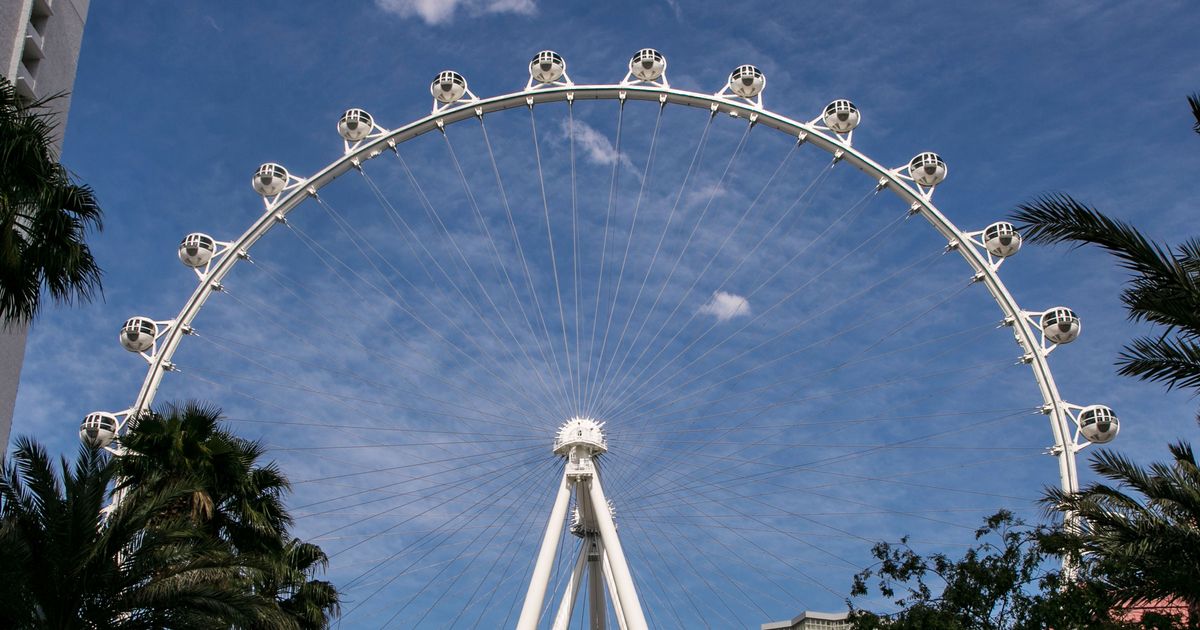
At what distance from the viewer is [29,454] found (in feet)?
63.3

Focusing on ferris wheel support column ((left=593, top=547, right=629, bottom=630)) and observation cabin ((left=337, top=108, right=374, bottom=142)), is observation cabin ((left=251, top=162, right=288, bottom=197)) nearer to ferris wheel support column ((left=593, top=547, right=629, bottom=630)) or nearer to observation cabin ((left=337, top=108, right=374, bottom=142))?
observation cabin ((left=337, top=108, right=374, bottom=142))

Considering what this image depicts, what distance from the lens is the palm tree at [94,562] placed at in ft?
61.0

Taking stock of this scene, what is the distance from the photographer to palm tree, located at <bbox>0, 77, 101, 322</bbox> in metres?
15.9

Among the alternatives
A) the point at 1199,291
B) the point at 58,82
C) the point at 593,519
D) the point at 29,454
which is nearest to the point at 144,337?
the point at 58,82

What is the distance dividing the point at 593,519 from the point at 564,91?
1273cm

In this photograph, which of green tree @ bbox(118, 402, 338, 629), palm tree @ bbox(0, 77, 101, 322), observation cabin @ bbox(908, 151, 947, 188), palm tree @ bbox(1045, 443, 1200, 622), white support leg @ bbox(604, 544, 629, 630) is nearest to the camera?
palm tree @ bbox(0, 77, 101, 322)

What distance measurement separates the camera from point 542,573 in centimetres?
3181

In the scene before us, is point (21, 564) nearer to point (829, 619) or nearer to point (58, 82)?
point (58, 82)

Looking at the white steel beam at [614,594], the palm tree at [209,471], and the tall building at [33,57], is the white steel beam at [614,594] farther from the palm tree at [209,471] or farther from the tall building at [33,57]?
the tall building at [33,57]

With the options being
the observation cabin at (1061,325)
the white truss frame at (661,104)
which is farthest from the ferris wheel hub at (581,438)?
the observation cabin at (1061,325)

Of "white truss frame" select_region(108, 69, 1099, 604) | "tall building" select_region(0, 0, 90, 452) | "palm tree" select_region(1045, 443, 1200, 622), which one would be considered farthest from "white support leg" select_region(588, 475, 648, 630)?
"tall building" select_region(0, 0, 90, 452)

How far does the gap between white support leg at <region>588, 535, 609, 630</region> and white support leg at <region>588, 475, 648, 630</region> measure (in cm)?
76

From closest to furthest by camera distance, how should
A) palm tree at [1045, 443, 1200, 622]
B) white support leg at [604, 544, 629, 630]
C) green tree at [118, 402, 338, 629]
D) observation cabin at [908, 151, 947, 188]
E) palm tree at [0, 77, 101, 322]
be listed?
palm tree at [0, 77, 101, 322], palm tree at [1045, 443, 1200, 622], green tree at [118, 402, 338, 629], white support leg at [604, 544, 629, 630], observation cabin at [908, 151, 947, 188]

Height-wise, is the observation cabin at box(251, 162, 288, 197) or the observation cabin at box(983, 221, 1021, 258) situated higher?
the observation cabin at box(251, 162, 288, 197)
